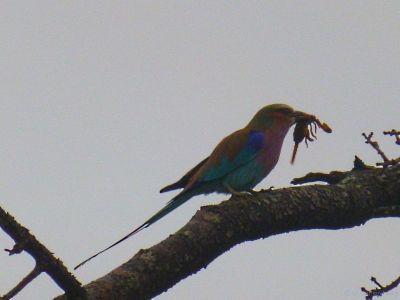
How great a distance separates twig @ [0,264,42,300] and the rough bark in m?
0.21

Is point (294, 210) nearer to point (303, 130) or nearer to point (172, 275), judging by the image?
point (172, 275)

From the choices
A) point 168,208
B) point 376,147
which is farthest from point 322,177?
point 168,208

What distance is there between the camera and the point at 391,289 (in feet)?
12.3

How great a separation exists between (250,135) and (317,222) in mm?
2935

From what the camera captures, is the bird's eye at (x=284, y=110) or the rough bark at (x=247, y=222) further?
the bird's eye at (x=284, y=110)

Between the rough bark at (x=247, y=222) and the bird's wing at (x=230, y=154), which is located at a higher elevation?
the bird's wing at (x=230, y=154)

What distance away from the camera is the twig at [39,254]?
2.55 meters

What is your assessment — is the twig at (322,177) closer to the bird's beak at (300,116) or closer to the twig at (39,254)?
the bird's beak at (300,116)

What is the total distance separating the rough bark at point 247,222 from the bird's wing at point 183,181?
1.93 metres

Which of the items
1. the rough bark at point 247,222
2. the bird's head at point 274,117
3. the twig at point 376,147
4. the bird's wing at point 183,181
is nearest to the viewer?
the rough bark at point 247,222

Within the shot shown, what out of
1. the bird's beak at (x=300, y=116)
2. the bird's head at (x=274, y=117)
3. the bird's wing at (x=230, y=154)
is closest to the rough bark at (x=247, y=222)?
the bird's beak at (x=300, y=116)

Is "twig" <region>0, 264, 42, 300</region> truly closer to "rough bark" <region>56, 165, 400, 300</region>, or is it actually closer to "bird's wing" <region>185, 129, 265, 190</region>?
"rough bark" <region>56, 165, 400, 300</region>

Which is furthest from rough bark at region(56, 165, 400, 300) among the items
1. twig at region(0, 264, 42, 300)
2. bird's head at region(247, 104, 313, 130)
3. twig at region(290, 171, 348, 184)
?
bird's head at region(247, 104, 313, 130)

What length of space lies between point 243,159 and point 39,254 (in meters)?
4.10
